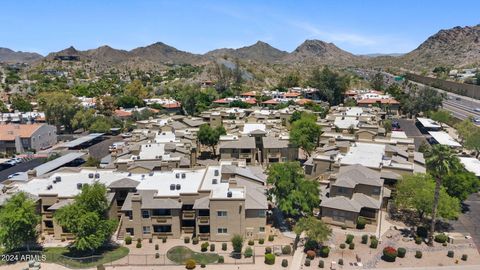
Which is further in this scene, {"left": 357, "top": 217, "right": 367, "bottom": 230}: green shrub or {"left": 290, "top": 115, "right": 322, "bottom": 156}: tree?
{"left": 290, "top": 115, "right": 322, "bottom": 156}: tree

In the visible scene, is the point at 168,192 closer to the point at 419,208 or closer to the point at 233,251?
the point at 233,251

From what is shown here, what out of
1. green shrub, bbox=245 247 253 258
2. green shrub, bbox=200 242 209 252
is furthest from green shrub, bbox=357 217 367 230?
green shrub, bbox=200 242 209 252

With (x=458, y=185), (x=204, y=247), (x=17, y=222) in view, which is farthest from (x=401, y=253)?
(x=17, y=222)

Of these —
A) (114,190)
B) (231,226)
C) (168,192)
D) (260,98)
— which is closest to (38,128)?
(114,190)

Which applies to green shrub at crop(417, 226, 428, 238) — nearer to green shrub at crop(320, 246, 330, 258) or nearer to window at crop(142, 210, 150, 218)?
green shrub at crop(320, 246, 330, 258)

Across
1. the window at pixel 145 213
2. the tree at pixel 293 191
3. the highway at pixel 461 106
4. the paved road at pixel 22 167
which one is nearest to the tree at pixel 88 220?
the window at pixel 145 213

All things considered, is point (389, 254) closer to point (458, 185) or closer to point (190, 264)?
point (458, 185)
